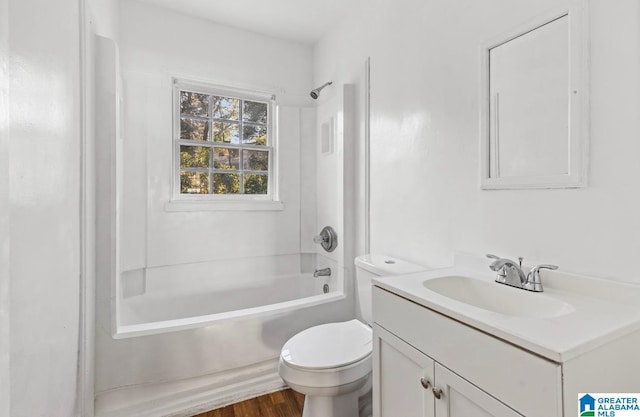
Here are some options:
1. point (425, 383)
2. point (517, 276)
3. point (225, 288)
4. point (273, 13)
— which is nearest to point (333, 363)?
point (425, 383)

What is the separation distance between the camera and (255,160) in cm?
270

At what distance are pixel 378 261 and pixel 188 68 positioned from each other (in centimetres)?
205

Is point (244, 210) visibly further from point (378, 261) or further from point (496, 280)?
point (496, 280)

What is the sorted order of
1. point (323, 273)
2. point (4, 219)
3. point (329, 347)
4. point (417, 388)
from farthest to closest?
point (323, 273)
point (329, 347)
point (417, 388)
point (4, 219)

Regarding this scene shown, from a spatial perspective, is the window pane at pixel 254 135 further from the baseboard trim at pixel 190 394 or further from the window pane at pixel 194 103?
the baseboard trim at pixel 190 394

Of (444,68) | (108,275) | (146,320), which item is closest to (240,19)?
(444,68)

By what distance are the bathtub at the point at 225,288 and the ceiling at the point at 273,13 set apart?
6.26 ft

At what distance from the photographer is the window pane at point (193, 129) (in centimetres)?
244

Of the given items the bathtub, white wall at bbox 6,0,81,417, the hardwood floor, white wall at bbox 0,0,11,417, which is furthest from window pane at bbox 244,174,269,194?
white wall at bbox 0,0,11,417

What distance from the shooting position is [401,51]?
66.7 inches

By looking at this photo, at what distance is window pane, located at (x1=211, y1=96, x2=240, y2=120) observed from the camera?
2557 mm

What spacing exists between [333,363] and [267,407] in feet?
2.23

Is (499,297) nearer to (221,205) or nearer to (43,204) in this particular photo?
(43,204)

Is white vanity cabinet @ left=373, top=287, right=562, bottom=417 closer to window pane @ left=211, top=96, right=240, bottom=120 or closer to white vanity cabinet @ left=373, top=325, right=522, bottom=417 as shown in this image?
white vanity cabinet @ left=373, top=325, right=522, bottom=417
